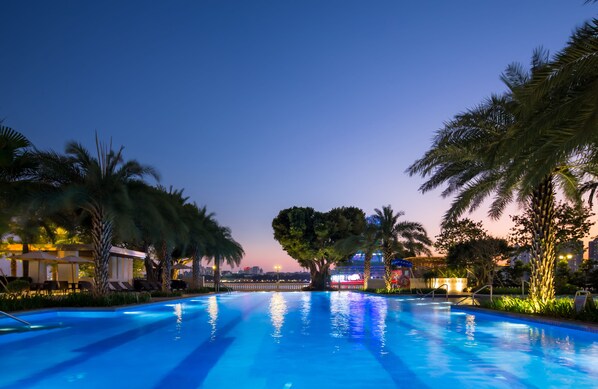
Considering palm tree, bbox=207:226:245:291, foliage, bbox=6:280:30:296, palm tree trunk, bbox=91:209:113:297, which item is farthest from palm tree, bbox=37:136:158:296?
palm tree, bbox=207:226:245:291

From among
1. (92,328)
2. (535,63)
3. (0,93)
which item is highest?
(0,93)

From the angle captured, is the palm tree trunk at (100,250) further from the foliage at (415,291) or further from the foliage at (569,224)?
the foliage at (569,224)

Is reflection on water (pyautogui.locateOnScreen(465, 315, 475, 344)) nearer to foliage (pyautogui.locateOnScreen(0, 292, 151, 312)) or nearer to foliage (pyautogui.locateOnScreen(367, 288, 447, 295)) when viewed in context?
foliage (pyautogui.locateOnScreen(0, 292, 151, 312))

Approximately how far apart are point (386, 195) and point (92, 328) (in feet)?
114

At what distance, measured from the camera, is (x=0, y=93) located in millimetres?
27578

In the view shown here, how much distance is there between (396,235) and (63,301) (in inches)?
831

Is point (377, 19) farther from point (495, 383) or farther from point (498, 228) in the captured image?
point (498, 228)

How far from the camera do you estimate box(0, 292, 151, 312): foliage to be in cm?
1537

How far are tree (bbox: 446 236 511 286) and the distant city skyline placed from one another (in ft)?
6.65

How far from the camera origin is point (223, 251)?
3597 centimetres

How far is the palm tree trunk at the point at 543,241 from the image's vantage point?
561 inches

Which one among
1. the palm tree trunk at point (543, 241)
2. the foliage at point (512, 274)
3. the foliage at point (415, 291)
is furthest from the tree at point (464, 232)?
the palm tree trunk at point (543, 241)

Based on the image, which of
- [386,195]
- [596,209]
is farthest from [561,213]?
[386,195]

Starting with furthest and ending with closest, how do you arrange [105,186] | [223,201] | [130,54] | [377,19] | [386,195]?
[223,201], [386,195], [130,54], [377,19], [105,186]
